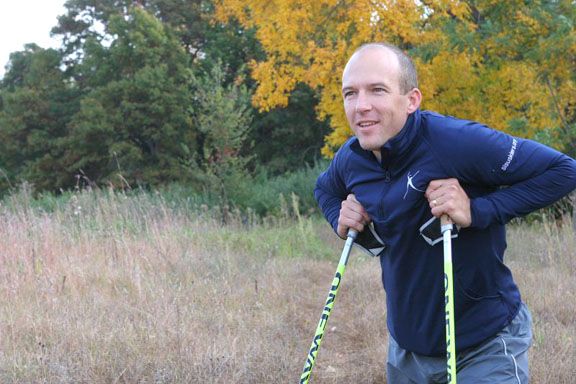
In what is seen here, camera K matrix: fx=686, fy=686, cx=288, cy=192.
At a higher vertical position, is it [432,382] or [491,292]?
A: [491,292]

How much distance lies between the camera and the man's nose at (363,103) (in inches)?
113

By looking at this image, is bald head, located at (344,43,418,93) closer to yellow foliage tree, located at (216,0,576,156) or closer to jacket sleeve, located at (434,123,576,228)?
jacket sleeve, located at (434,123,576,228)

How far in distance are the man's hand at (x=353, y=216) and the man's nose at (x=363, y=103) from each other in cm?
52

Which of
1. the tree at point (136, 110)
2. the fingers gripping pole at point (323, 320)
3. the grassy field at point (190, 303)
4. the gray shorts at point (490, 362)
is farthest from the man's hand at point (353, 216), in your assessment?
the tree at point (136, 110)

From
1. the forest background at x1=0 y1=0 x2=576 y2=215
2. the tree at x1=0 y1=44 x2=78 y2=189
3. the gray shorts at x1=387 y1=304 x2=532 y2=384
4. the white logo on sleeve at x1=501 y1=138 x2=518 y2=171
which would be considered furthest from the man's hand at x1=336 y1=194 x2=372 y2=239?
the tree at x1=0 y1=44 x2=78 y2=189

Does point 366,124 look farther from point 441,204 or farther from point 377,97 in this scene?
point 441,204

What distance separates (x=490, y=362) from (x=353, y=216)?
0.88m

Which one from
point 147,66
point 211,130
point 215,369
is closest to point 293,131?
point 147,66

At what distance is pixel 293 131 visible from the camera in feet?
103

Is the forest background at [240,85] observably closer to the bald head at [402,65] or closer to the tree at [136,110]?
the tree at [136,110]

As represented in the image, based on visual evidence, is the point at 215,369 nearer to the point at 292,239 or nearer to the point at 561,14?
the point at 292,239

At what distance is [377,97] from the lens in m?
2.88

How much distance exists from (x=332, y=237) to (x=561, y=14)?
4.89 meters

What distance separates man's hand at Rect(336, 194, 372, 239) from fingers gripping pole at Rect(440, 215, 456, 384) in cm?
50
